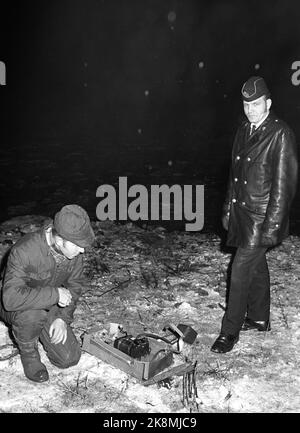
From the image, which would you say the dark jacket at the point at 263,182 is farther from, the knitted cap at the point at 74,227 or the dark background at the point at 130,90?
the dark background at the point at 130,90

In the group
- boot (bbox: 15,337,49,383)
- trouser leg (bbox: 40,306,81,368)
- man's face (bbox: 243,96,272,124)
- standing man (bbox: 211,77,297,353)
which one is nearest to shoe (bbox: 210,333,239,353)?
standing man (bbox: 211,77,297,353)

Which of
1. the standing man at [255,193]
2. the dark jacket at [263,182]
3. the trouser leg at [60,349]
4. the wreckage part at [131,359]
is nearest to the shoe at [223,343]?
the standing man at [255,193]

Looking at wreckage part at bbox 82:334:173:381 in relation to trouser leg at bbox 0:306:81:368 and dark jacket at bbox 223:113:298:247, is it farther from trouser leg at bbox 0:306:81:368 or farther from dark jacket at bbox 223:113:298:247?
dark jacket at bbox 223:113:298:247

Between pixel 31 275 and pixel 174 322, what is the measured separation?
1.89 meters

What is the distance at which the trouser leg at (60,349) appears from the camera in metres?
4.61

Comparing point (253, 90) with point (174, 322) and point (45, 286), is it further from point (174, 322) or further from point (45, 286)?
point (174, 322)

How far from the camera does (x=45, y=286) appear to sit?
452cm

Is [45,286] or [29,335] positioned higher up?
[45,286]

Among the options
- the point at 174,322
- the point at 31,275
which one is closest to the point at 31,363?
the point at 31,275

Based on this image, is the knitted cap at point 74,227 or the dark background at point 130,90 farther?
the dark background at point 130,90

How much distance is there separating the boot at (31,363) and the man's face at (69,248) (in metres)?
0.89

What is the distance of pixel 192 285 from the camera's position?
662 cm

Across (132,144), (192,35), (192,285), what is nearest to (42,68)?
(192,35)

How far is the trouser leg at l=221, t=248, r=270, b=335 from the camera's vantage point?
4.77 meters
